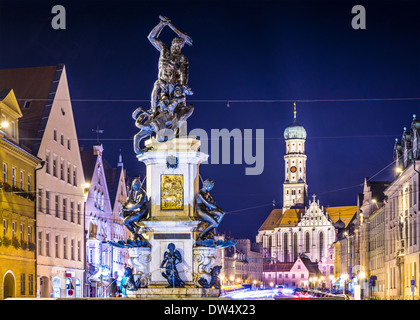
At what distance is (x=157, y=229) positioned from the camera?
2078 cm

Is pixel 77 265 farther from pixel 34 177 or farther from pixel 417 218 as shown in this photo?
pixel 417 218

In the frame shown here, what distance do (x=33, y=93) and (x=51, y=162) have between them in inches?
176

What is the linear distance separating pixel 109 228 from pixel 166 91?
53783 millimetres

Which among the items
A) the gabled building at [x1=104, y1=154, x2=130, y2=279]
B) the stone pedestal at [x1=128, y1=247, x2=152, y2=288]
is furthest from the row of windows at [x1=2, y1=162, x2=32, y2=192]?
the stone pedestal at [x1=128, y1=247, x2=152, y2=288]

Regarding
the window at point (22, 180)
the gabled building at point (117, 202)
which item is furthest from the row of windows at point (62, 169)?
the gabled building at point (117, 202)

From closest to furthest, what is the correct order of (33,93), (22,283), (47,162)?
(22,283)
(47,162)
(33,93)

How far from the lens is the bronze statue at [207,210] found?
2081 cm

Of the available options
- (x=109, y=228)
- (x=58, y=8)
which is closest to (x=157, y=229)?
(x=58, y=8)

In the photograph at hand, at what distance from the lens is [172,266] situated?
2041 centimetres

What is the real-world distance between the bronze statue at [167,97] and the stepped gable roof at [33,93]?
30.7m

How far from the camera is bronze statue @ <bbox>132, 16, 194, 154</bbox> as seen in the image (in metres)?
21.4

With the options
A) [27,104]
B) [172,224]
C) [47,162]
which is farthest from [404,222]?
[172,224]

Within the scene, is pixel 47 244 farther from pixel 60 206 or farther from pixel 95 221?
pixel 95 221

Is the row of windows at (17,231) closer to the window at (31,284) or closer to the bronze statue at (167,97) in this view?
the window at (31,284)
